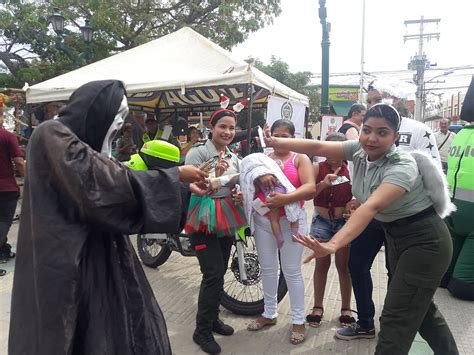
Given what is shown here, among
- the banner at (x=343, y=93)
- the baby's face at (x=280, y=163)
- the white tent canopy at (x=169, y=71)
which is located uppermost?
the banner at (x=343, y=93)

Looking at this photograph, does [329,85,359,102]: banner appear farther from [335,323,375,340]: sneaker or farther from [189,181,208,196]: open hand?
[189,181,208,196]: open hand

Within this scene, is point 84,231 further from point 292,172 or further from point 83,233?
point 292,172

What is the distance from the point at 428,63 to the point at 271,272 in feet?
105

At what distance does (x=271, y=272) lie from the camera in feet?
10.2

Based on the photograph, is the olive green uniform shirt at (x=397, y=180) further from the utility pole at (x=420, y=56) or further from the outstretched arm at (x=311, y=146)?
the utility pole at (x=420, y=56)

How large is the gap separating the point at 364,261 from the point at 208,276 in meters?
1.25

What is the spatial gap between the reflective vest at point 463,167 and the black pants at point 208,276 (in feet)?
8.72

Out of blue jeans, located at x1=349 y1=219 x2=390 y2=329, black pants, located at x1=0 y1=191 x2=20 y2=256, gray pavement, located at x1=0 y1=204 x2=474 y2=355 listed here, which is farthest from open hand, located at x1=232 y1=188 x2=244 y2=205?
black pants, located at x1=0 y1=191 x2=20 y2=256

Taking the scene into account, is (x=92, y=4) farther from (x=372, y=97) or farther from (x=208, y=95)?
(x=372, y=97)

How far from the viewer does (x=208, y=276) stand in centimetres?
288

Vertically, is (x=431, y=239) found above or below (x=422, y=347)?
above

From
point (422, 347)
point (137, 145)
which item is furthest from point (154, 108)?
point (422, 347)

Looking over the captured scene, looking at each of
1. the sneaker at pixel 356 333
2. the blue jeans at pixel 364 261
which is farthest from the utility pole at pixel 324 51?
the sneaker at pixel 356 333

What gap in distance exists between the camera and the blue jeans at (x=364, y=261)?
2.99m
